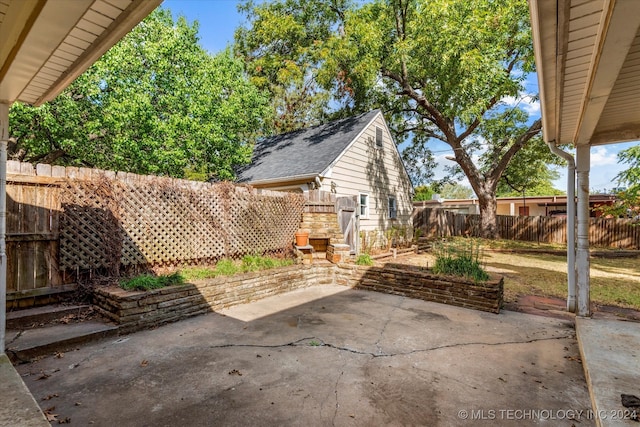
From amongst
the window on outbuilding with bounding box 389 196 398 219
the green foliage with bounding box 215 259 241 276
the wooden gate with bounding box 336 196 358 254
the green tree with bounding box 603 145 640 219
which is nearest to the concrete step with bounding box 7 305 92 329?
the green foliage with bounding box 215 259 241 276

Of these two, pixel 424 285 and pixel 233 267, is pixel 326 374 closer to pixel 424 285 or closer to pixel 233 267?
pixel 424 285

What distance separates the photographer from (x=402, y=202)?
14.6 m

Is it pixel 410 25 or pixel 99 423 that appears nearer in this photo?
pixel 99 423

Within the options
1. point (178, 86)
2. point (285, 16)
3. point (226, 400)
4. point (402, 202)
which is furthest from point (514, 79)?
point (226, 400)

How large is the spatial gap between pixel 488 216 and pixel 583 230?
1266 cm

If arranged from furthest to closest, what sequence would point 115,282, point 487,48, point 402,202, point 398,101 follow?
point 398,101
point 402,202
point 487,48
point 115,282

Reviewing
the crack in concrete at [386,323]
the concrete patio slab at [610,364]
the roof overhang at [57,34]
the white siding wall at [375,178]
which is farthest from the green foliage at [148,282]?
the white siding wall at [375,178]

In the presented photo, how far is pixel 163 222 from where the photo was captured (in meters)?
5.84

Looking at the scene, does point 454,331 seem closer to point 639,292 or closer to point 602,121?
point 602,121

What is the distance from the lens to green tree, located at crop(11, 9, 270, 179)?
Answer: 9.07 metres

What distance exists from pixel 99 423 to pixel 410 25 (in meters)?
14.1

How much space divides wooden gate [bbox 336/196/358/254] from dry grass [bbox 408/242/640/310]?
91.6 inches

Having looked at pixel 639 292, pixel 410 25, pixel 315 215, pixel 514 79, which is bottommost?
pixel 639 292

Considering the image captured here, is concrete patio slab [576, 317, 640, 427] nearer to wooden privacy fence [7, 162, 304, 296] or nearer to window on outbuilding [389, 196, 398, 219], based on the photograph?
wooden privacy fence [7, 162, 304, 296]
